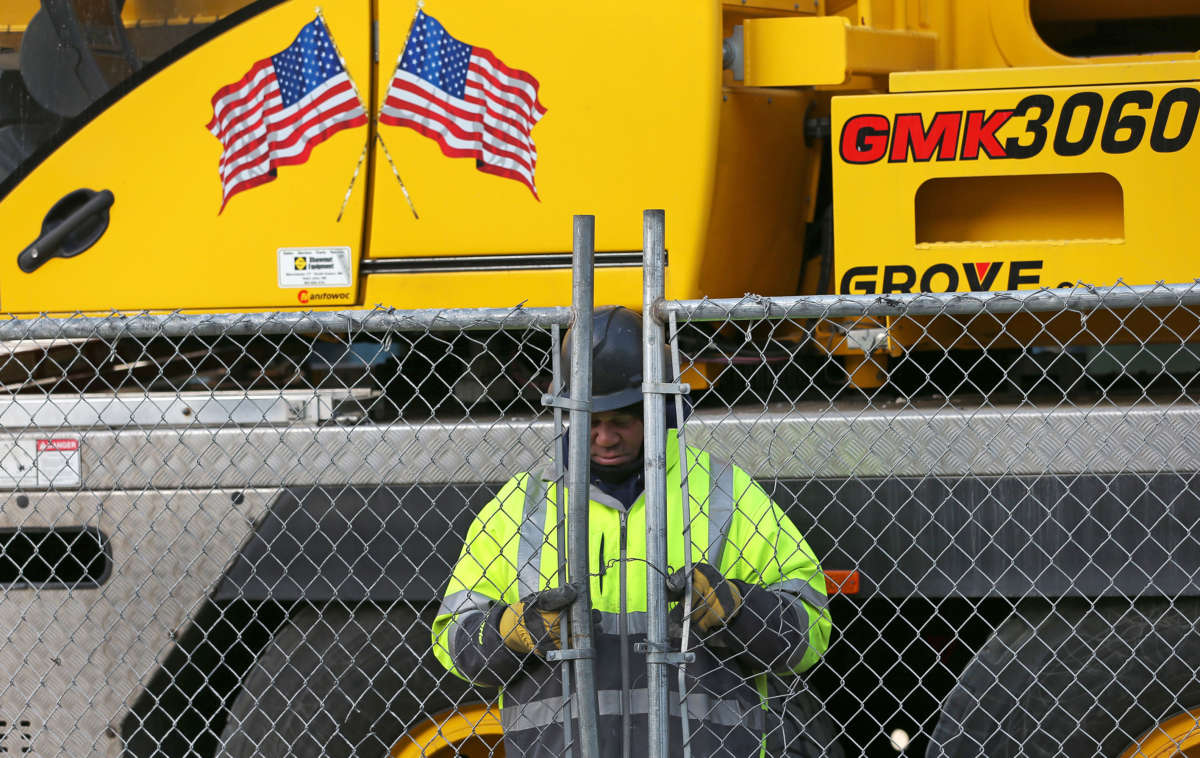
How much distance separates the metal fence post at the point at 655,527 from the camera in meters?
2.29

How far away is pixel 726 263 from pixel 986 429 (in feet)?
2.55

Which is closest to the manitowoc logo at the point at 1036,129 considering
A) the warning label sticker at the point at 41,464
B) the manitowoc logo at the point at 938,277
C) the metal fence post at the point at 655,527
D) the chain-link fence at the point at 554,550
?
the manitowoc logo at the point at 938,277

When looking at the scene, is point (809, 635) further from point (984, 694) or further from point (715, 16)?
point (715, 16)

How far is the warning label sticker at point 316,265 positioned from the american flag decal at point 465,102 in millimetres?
361

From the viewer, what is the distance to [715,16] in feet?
9.43

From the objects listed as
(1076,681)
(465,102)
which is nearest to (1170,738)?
(1076,681)

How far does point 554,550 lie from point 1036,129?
1535 millimetres

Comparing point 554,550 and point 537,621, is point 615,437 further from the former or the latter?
point 537,621

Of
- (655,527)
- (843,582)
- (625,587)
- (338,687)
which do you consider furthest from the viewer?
(338,687)

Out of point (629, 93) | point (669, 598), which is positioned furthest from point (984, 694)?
point (629, 93)

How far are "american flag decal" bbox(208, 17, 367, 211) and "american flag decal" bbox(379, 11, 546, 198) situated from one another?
5.1 inches

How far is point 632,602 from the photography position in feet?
8.09

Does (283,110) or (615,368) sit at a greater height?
(283,110)

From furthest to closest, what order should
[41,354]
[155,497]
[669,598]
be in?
[41,354] → [155,497] → [669,598]
